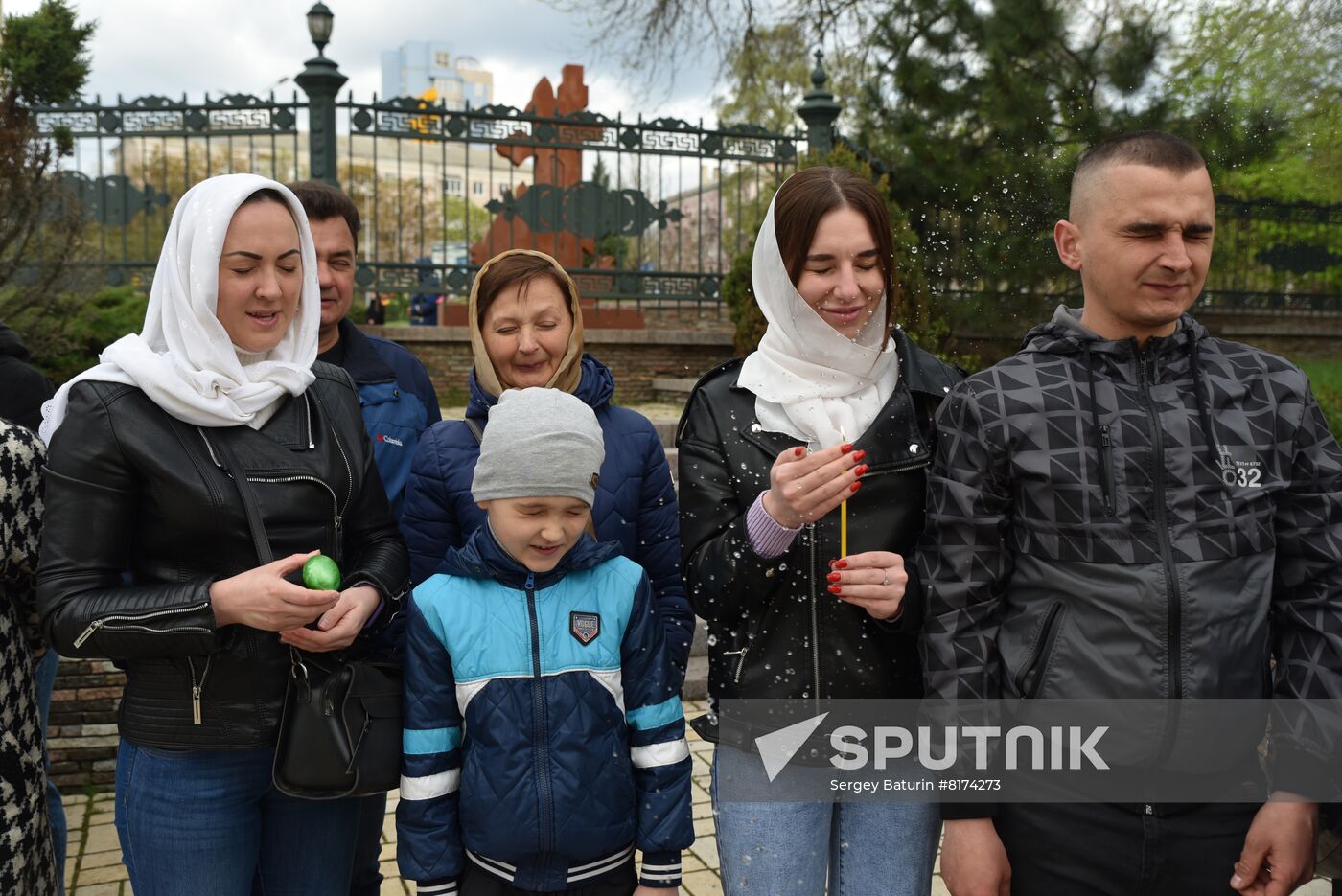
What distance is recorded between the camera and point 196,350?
202 centimetres

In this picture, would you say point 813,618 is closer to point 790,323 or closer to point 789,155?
point 790,323

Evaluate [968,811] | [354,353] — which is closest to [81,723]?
[354,353]

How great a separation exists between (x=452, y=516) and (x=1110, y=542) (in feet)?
4.65

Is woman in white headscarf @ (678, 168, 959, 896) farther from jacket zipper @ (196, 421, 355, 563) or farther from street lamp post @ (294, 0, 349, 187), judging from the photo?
street lamp post @ (294, 0, 349, 187)

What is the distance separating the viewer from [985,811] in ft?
6.31

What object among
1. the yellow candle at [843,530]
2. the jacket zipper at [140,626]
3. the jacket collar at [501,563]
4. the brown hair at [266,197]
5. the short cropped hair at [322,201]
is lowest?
the jacket zipper at [140,626]

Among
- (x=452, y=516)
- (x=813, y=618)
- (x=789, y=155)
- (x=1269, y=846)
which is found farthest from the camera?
(x=789, y=155)

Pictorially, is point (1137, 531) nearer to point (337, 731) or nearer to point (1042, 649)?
point (1042, 649)

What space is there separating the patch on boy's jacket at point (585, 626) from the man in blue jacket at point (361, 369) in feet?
2.97

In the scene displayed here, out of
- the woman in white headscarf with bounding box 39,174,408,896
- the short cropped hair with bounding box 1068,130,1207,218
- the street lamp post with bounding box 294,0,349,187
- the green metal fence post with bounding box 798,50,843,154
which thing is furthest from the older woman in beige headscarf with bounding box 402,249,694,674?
the green metal fence post with bounding box 798,50,843,154

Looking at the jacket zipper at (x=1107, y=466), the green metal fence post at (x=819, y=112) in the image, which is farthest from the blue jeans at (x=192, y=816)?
the green metal fence post at (x=819, y=112)

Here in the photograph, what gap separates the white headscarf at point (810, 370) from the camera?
2105 millimetres

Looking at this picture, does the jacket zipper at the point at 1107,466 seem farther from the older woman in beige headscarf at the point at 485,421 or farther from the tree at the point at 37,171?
the tree at the point at 37,171

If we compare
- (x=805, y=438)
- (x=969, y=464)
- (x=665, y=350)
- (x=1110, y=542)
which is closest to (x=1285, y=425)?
(x=1110, y=542)
